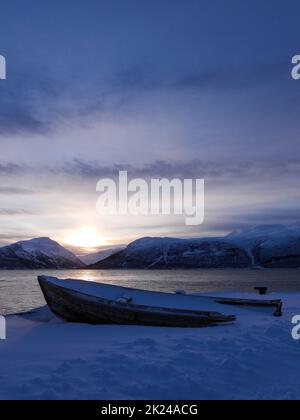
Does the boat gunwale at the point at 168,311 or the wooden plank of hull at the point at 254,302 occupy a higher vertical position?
the boat gunwale at the point at 168,311

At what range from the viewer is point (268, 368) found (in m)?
10.2

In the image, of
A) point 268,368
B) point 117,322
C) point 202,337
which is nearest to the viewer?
point 268,368

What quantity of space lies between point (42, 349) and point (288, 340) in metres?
7.32

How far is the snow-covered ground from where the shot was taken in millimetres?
8398

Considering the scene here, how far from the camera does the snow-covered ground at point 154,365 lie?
8398 mm

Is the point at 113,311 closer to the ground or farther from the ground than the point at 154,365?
farther from the ground

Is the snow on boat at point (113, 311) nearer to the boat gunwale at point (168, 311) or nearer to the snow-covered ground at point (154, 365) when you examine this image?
the boat gunwale at point (168, 311)

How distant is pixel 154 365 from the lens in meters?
10.0

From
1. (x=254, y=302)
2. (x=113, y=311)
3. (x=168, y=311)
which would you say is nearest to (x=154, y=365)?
(x=168, y=311)

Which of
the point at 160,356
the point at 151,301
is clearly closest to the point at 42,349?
the point at 160,356

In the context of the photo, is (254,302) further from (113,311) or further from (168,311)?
(113,311)

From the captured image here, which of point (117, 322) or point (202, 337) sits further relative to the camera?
point (117, 322)

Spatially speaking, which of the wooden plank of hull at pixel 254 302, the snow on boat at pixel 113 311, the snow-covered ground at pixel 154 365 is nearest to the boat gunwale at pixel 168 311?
the snow on boat at pixel 113 311
